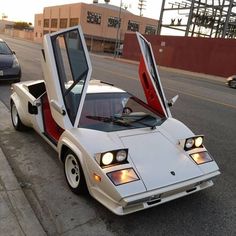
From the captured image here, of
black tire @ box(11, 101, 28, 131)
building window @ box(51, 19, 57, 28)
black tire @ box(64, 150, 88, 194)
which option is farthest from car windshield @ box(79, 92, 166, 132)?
building window @ box(51, 19, 57, 28)

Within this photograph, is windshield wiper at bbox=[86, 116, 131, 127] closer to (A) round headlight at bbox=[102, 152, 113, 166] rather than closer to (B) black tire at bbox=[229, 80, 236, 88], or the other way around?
(A) round headlight at bbox=[102, 152, 113, 166]

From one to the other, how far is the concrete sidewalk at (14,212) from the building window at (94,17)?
197 ft

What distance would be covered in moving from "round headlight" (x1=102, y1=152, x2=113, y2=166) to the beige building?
53.4 meters

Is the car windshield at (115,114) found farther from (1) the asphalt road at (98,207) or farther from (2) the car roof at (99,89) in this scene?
(1) the asphalt road at (98,207)

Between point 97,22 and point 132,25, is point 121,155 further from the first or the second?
point 132,25

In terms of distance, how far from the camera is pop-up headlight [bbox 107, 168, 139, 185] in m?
3.12

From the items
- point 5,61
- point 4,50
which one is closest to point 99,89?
point 5,61

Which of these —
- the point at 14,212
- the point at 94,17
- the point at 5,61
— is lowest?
the point at 14,212

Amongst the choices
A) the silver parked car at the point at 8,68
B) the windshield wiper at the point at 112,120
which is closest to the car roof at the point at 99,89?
the windshield wiper at the point at 112,120

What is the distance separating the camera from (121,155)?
3.30 m

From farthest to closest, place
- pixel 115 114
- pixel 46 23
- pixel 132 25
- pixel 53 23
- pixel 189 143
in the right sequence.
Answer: pixel 46 23
pixel 53 23
pixel 132 25
pixel 115 114
pixel 189 143

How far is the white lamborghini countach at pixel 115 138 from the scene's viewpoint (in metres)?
3.19

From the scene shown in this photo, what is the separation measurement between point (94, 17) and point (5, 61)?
2132 inches

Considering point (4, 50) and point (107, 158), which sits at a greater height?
point (107, 158)
